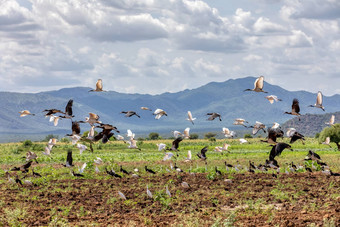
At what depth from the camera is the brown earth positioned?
1355 cm

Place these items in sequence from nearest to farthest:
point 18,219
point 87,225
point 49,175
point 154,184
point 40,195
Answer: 1. point 87,225
2. point 18,219
3. point 40,195
4. point 154,184
5. point 49,175

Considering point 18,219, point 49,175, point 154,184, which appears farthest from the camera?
point 49,175

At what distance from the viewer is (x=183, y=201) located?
16.6m

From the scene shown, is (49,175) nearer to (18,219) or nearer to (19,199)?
(19,199)

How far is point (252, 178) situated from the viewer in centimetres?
2186

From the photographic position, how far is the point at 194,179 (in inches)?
862

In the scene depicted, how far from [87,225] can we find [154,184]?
725 cm

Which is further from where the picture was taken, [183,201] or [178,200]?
[178,200]

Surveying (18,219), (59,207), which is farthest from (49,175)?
(18,219)

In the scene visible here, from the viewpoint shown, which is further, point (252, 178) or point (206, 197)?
point (252, 178)

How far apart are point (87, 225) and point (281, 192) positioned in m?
7.28

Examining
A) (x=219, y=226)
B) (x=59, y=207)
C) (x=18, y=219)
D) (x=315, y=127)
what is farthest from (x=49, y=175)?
(x=315, y=127)

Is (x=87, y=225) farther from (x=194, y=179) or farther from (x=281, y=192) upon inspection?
(x=194, y=179)

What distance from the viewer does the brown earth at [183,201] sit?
44.5 ft
